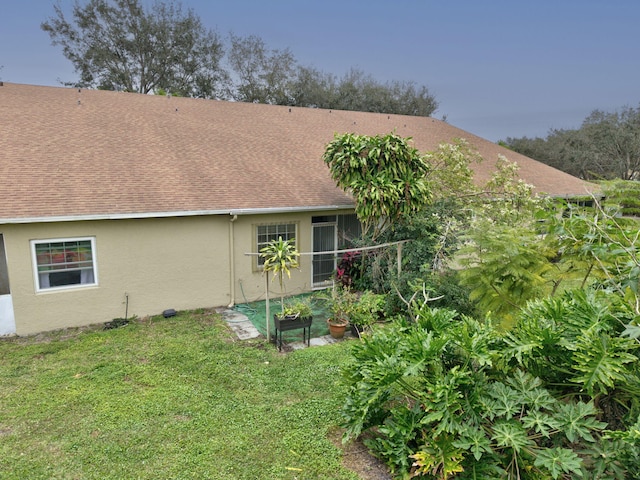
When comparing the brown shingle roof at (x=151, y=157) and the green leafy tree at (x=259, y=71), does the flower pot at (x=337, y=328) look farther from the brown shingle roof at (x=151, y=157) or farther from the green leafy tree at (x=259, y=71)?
the green leafy tree at (x=259, y=71)

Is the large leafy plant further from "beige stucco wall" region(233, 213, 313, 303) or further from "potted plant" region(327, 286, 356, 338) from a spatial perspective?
"beige stucco wall" region(233, 213, 313, 303)

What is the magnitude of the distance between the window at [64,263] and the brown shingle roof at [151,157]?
2.52ft

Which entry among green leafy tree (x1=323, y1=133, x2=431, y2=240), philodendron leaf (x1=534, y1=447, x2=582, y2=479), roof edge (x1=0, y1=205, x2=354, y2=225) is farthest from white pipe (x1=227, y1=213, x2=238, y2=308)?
philodendron leaf (x1=534, y1=447, x2=582, y2=479)

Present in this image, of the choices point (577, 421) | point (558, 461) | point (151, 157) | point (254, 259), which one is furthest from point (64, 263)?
point (577, 421)

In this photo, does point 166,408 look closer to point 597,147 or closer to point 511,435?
point 511,435

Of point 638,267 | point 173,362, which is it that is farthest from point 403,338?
point 173,362

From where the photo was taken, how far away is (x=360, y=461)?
4.88m

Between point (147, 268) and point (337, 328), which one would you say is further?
point (147, 268)

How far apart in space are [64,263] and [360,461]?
7.61m

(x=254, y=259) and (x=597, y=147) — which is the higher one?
(x=597, y=147)

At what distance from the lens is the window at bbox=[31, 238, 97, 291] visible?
28.4ft

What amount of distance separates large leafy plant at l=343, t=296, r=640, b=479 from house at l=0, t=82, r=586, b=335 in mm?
6254

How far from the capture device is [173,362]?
7270 mm

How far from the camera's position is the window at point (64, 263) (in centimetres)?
865
